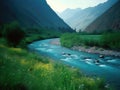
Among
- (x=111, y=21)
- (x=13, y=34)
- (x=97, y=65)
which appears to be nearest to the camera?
(x=97, y=65)

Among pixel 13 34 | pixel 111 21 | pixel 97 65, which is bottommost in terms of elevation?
pixel 97 65

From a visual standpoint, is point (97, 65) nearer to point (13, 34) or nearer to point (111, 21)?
point (13, 34)

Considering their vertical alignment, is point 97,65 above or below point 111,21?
below

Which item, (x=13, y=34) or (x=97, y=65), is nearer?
(x=97, y=65)

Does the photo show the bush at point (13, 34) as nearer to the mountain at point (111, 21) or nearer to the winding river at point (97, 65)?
the winding river at point (97, 65)

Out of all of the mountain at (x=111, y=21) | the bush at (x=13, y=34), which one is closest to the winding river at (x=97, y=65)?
the bush at (x=13, y=34)

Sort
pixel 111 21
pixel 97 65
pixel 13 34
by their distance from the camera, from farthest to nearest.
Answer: pixel 111 21
pixel 13 34
pixel 97 65

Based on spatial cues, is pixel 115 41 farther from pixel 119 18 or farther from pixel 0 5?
pixel 0 5

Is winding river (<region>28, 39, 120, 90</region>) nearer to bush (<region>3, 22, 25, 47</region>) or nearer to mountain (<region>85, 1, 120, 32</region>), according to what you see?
bush (<region>3, 22, 25, 47</region>)

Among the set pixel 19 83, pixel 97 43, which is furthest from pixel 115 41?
pixel 19 83

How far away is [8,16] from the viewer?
7008 inches

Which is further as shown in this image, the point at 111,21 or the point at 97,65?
the point at 111,21

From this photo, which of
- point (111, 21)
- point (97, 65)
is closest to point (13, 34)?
point (97, 65)

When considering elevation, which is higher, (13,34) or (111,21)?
(111,21)
